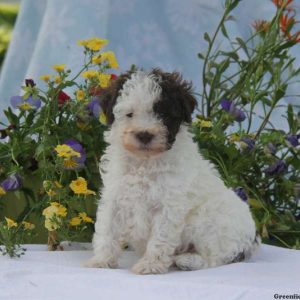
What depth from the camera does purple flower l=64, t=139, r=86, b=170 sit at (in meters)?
3.78

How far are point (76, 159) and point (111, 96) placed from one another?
59cm

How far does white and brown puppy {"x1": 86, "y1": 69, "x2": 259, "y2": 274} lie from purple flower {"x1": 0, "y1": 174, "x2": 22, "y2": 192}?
0.56 m

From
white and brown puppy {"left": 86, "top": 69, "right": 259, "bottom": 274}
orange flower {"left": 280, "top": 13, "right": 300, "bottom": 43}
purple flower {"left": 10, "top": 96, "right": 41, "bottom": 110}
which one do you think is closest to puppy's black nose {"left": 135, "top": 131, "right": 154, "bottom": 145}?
white and brown puppy {"left": 86, "top": 69, "right": 259, "bottom": 274}

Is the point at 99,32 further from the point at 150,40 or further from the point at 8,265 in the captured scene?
the point at 8,265

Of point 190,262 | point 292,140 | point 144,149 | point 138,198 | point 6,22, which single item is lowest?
point 190,262

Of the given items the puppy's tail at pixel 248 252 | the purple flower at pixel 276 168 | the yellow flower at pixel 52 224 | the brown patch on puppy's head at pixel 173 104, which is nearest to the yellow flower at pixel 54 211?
the yellow flower at pixel 52 224

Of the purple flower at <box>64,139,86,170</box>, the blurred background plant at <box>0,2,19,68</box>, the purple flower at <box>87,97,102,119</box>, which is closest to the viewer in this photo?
the purple flower at <box>64,139,86,170</box>

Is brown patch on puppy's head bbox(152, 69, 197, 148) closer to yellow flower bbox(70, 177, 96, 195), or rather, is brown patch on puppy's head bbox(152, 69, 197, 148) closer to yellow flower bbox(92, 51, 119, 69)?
yellow flower bbox(70, 177, 96, 195)

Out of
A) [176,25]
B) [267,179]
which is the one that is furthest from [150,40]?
[267,179]

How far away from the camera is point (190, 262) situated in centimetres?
341

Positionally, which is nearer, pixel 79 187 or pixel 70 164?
pixel 79 187

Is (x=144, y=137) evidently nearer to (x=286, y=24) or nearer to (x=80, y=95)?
(x=80, y=95)

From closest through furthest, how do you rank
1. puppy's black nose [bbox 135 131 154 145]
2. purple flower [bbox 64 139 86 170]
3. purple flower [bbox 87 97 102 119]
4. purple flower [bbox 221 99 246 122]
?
puppy's black nose [bbox 135 131 154 145] → purple flower [bbox 64 139 86 170] → purple flower [bbox 87 97 102 119] → purple flower [bbox 221 99 246 122]

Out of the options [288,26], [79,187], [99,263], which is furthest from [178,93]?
[288,26]
